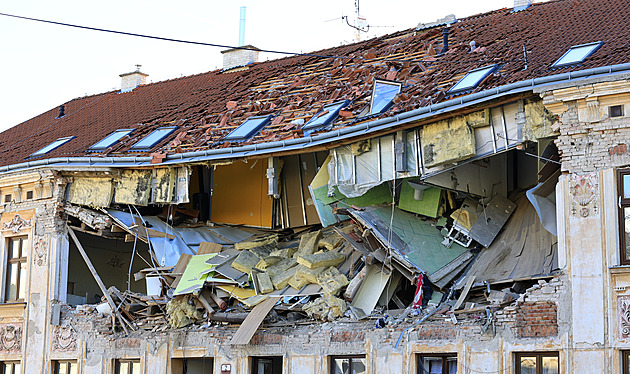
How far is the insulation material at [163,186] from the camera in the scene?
19.7 m

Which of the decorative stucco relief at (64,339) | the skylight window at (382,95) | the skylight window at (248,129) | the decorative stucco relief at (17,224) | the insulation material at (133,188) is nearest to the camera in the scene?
the skylight window at (382,95)

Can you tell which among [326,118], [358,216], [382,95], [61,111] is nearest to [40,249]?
[61,111]

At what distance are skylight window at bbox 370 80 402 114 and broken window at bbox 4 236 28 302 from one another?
9.11 m

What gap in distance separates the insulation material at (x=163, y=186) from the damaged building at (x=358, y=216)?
5 cm

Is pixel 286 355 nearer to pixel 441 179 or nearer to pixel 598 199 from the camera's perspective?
pixel 441 179

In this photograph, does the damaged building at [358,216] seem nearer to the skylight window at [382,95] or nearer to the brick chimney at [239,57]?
the skylight window at [382,95]

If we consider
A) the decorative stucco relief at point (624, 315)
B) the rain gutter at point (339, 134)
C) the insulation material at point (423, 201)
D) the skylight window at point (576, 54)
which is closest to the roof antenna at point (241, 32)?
the rain gutter at point (339, 134)

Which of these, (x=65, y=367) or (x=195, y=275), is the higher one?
(x=195, y=275)

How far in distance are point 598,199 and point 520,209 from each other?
3.30 m

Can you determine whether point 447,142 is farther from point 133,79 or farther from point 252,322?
point 133,79

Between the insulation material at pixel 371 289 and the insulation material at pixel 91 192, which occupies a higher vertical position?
the insulation material at pixel 91 192

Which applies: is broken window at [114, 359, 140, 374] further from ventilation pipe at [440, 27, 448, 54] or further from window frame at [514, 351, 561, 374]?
ventilation pipe at [440, 27, 448, 54]

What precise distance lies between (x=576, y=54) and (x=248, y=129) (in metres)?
7.05

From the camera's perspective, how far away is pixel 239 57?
87.2ft
